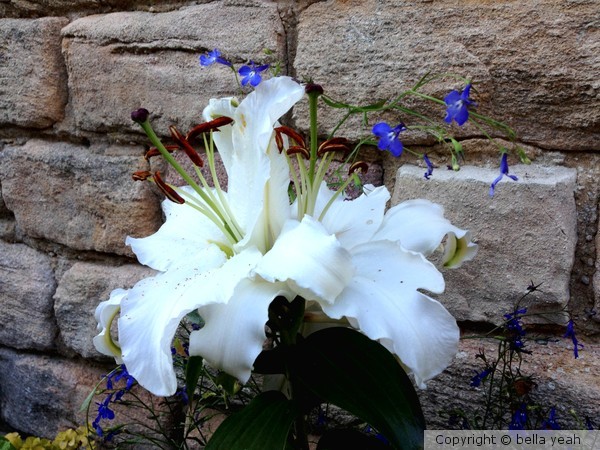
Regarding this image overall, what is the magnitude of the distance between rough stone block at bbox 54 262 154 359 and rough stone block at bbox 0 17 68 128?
13.7 inches

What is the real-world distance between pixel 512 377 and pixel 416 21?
1.93ft

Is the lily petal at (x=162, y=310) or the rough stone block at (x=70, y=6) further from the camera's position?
the rough stone block at (x=70, y=6)

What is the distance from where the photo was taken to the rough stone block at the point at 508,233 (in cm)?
100

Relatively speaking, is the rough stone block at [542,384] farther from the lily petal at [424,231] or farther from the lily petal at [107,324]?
the lily petal at [107,324]

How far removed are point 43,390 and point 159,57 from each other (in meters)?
0.84

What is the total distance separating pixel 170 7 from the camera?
1.30 m

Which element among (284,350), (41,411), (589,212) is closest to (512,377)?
(589,212)

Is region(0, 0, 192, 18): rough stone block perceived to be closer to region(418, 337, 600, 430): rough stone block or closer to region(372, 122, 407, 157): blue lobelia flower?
region(372, 122, 407, 157): blue lobelia flower

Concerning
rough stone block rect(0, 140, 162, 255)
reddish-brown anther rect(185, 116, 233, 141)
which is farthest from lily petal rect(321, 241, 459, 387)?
rough stone block rect(0, 140, 162, 255)

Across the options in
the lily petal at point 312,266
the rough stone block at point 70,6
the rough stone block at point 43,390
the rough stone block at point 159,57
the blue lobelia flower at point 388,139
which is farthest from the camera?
the rough stone block at point 43,390

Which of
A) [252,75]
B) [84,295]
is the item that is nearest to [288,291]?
[252,75]

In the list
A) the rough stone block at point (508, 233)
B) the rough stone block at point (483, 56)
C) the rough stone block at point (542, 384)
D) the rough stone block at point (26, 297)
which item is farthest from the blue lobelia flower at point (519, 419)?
the rough stone block at point (26, 297)

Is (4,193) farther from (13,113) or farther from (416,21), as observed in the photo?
(416,21)

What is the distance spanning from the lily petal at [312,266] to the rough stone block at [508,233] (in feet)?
1.42
